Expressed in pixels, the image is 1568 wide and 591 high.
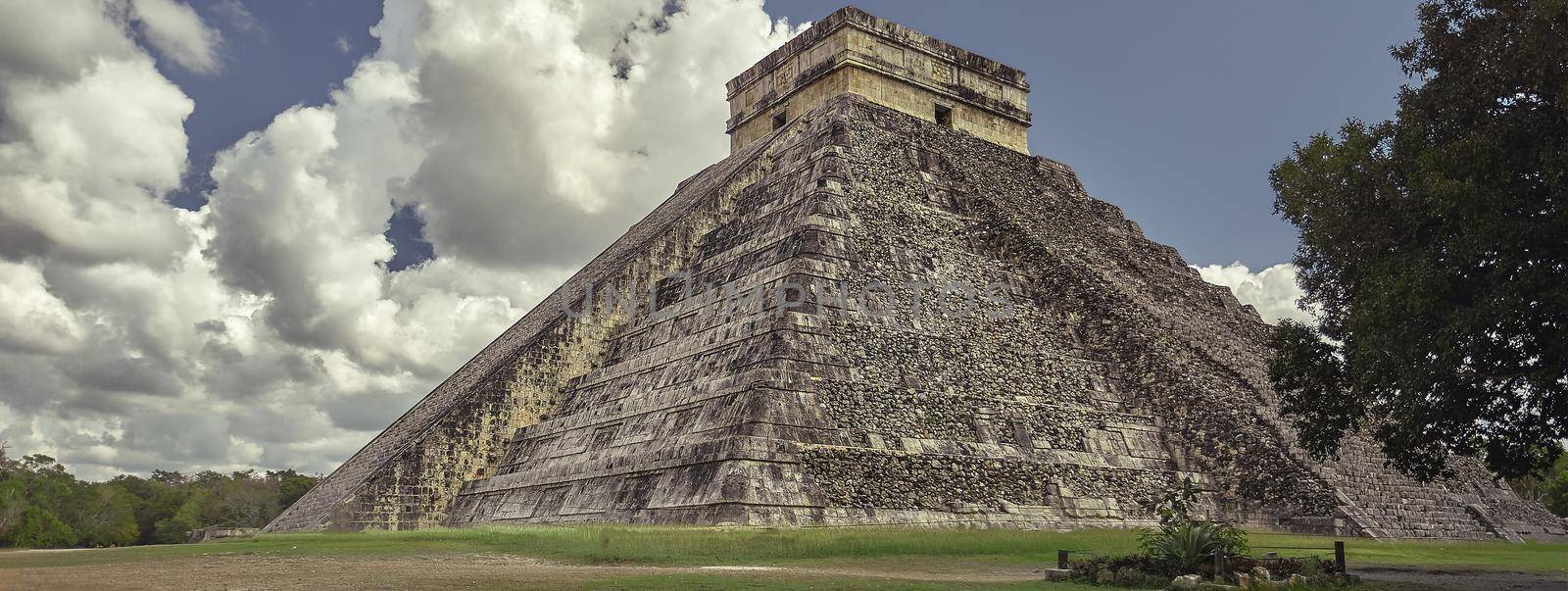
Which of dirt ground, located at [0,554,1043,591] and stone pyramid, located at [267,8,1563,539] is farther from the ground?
stone pyramid, located at [267,8,1563,539]

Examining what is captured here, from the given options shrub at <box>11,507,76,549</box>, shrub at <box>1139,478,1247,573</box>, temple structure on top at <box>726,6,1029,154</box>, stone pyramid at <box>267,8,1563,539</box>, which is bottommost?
shrub at <box>11,507,76,549</box>

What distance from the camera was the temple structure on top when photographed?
2641cm

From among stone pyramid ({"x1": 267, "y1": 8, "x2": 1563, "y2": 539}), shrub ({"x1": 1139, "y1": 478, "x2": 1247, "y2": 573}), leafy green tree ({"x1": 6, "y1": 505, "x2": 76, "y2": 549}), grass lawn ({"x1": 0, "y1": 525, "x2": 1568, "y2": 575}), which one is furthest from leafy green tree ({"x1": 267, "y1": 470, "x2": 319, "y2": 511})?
shrub ({"x1": 1139, "y1": 478, "x2": 1247, "y2": 573})

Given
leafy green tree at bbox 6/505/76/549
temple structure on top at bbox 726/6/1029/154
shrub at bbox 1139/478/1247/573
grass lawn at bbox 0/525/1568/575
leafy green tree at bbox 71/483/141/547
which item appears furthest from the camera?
leafy green tree at bbox 71/483/141/547

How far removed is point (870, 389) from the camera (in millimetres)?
17297

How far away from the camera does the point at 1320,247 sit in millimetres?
12195

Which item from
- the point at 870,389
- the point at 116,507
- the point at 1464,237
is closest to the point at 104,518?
the point at 116,507

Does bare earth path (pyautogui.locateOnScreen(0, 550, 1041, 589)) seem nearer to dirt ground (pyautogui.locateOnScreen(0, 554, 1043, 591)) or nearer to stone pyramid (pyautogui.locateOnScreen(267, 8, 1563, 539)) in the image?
dirt ground (pyautogui.locateOnScreen(0, 554, 1043, 591))

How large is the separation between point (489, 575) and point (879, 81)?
18715 mm

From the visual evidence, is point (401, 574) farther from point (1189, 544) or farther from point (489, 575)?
point (1189, 544)

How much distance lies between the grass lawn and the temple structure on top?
1380cm

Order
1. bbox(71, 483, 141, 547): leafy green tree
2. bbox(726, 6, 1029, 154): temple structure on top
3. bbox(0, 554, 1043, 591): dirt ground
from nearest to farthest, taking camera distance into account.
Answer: bbox(0, 554, 1043, 591): dirt ground, bbox(726, 6, 1029, 154): temple structure on top, bbox(71, 483, 141, 547): leafy green tree

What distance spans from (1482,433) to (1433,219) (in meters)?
2.22

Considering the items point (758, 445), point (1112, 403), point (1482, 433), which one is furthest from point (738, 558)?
point (1112, 403)
